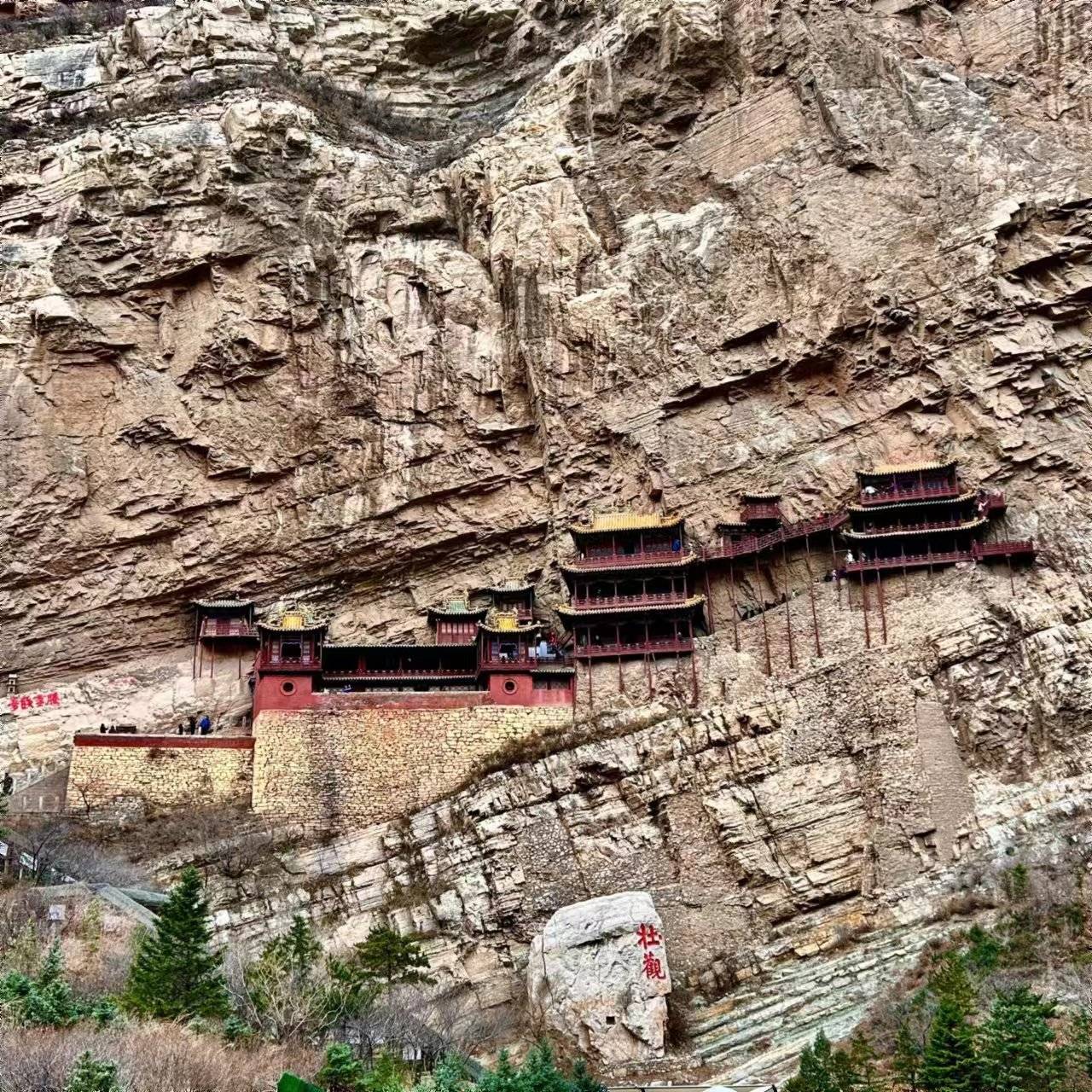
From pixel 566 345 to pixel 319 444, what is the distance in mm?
7592

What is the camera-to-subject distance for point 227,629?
3666cm

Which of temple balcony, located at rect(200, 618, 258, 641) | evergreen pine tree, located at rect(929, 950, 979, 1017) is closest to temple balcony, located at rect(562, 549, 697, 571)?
temple balcony, located at rect(200, 618, 258, 641)

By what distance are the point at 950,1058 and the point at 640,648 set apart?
14.9 metres

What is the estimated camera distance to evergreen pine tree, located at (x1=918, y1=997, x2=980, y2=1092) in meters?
19.3

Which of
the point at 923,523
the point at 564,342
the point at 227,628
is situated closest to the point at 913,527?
the point at 923,523

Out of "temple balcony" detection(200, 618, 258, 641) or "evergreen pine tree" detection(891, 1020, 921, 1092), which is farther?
"temple balcony" detection(200, 618, 258, 641)

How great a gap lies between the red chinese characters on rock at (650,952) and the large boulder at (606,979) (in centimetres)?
2

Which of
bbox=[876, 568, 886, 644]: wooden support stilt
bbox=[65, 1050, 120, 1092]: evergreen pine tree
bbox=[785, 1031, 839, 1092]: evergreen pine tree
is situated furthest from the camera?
bbox=[876, 568, 886, 644]: wooden support stilt

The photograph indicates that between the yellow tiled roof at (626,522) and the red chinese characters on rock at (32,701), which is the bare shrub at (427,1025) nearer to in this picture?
the yellow tiled roof at (626,522)

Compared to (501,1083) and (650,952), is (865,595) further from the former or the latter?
(501,1083)

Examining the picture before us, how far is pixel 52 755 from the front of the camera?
114 ft

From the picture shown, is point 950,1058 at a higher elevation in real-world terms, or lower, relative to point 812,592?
lower

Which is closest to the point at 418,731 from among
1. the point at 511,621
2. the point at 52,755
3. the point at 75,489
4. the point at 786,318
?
the point at 511,621

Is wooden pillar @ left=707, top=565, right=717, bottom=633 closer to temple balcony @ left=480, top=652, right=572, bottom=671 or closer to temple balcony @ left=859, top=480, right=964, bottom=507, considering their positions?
temple balcony @ left=480, top=652, right=572, bottom=671
